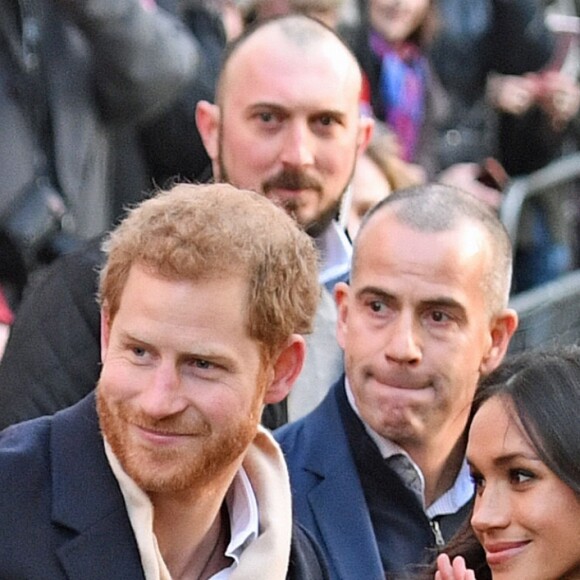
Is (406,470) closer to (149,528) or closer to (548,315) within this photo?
(149,528)

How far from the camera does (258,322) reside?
3.18m

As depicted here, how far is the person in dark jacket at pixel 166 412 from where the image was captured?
10.0 ft

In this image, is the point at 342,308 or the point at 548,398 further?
the point at 342,308

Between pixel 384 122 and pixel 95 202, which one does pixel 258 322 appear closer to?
pixel 95 202

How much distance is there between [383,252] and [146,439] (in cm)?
127

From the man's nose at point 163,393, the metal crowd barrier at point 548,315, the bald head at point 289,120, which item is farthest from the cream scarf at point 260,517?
the metal crowd barrier at point 548,315

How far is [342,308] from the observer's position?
432 centimetres

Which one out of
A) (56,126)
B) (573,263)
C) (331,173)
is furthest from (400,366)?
(573,263)

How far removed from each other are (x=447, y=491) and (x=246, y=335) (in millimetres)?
1217

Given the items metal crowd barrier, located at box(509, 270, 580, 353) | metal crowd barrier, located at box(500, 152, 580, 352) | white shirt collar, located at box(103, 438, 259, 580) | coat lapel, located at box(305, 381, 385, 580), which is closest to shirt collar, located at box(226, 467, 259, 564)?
white shirt collar, located at box(103, 438, 259, 580)

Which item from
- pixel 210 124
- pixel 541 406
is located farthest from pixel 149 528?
pixel 210 124

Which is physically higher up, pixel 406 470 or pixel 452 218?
pixel 452 218

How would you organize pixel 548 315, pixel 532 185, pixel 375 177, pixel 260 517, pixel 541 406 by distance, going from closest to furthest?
1. pixel 260 517
2. pixel 541 406
3. pixel 375 177
4. pixel 548 315
5. pixel 532 185

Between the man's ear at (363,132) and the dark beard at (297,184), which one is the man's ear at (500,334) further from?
the man's ear at (363,132)
